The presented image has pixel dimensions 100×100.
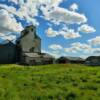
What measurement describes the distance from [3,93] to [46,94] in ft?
9.76

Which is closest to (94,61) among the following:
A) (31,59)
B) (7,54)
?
(31,59)

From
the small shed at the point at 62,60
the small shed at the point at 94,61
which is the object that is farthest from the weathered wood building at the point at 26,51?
the small shed at the point at 94,61

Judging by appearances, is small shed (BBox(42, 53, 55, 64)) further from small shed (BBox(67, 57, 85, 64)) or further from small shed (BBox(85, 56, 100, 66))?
small shed (BBox(67, 57, 85, 64))

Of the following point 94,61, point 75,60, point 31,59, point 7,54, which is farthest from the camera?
point 75,60

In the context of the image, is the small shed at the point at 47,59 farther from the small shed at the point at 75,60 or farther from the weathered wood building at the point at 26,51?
the small shed at the point at 75,60

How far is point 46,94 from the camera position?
20.9 m

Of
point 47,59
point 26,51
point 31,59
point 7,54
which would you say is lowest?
point 31,59

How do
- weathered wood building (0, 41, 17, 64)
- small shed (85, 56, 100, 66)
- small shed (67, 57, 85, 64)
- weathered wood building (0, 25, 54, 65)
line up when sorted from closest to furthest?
small shed (85, 56, 100, 66) < weathered wood building (0, 25, 54, 65) < weathered wood building (0, 41, 17, 64) < small shed (67, 57, 85, 64)

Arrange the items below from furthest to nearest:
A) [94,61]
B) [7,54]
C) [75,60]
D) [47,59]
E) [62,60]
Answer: [75,60]
[62,60]
[94,61]
[7,54]
[47,59]

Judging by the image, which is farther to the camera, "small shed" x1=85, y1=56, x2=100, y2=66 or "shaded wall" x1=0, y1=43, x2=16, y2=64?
"shaded wall" x1=0, y1=43, x2=16, y2=64

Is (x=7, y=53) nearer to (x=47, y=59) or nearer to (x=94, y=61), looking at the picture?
(x=47, y=59)

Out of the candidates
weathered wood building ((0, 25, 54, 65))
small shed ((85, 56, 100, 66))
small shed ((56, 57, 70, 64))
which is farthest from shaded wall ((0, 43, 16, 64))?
small shed ((85, 56, 100, 66))

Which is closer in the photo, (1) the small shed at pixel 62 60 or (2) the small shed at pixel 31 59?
(2) the small shed at pixel 31 59

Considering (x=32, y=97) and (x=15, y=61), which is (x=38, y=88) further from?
(x=15, y=61)
